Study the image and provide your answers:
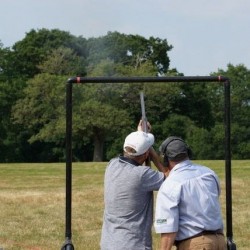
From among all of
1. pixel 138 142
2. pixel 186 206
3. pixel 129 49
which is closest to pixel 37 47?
pixel 129 49

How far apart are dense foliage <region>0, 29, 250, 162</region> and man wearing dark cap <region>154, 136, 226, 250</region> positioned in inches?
1100

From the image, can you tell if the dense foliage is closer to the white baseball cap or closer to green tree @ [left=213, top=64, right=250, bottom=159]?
green tree @ [left=213, top=64, right=250, bottom=159]

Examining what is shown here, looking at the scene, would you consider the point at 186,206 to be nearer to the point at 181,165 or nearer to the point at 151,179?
the point at 181,165

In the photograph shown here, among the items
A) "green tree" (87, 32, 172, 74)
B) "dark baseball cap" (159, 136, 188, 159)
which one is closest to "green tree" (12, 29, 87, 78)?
"green tree" (87, 32, 172, 74)

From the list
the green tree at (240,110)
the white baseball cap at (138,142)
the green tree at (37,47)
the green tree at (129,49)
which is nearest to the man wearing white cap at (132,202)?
the white baseball cap at (138,142)

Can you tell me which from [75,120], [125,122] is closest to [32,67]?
[75,120]

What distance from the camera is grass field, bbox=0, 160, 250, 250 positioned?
973 centimetres

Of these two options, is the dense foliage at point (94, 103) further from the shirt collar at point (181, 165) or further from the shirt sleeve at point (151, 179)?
the shirt collar at point (181, 165)

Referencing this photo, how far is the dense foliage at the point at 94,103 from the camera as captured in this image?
129ft

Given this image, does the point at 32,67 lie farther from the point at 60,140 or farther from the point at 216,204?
the point at 216,204

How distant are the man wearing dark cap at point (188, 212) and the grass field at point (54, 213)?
4.89 m

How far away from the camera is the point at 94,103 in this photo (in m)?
39.0

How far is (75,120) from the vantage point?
131 feet

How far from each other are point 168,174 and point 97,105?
34433 mm
